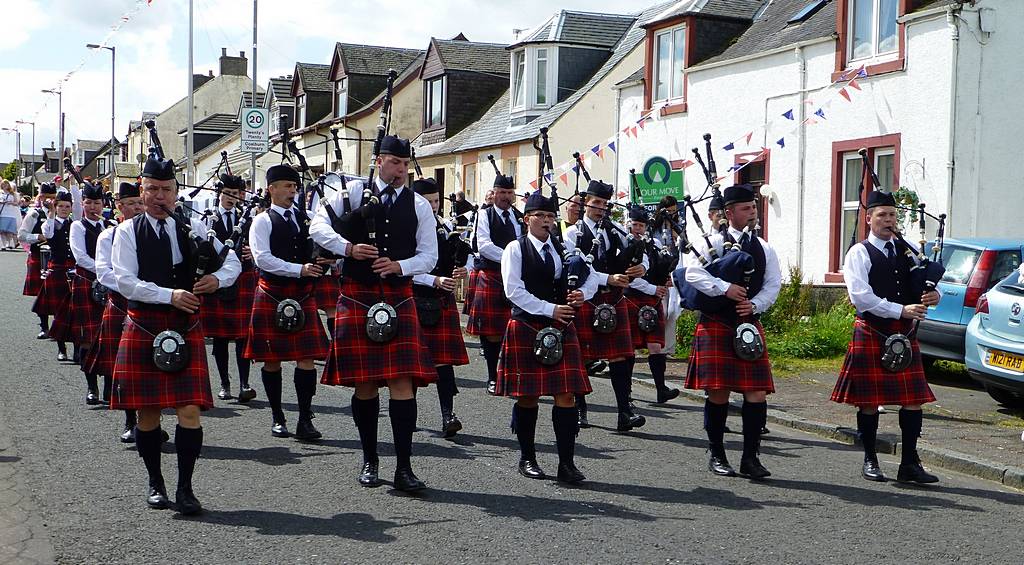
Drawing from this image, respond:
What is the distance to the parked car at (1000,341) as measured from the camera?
8984 millimetres

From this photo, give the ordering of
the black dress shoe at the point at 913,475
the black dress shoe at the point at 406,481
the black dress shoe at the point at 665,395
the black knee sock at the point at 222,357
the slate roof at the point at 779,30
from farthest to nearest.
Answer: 1. the slate roof at the point at 779,30
2. the black dress shoe at the point at 665,395
3. the black knee sock at the point at 222,357
4. the black dress shoe at the point at 913,475
5. the black dress shoe at the point at 406,481

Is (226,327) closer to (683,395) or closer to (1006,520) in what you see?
(683,395)

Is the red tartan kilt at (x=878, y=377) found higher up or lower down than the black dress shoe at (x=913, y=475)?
higher up

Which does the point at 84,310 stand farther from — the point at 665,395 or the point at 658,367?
the point at 665,395

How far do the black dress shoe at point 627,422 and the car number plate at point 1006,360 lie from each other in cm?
312

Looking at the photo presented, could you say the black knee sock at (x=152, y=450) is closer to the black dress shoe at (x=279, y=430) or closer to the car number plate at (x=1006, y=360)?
the black dress shoe at (x=279, y=430)

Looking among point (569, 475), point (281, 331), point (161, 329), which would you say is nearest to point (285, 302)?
point (281, 331)

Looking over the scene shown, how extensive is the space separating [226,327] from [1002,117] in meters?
9.56

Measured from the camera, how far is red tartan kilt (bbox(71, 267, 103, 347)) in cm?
984

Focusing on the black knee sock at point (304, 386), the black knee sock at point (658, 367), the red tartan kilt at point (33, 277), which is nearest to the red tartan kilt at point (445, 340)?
the black knee sock at point (304, 386)

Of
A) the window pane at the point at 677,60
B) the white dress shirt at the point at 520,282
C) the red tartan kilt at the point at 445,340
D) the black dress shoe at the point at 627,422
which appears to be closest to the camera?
the white dress shirt at the point at 520,282

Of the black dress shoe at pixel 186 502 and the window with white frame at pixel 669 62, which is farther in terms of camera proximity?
the window with white frame at pixel 669 62

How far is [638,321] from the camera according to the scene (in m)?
9.34

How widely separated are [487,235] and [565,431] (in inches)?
128
